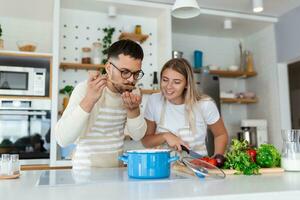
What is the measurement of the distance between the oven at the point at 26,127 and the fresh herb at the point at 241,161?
6.60 ft

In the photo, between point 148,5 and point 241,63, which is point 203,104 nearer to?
point 148,5

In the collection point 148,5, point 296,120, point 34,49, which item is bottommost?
point 296,120

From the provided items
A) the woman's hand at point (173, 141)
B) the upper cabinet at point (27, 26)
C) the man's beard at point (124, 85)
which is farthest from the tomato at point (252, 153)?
the upper cabinet at point (27, 26)

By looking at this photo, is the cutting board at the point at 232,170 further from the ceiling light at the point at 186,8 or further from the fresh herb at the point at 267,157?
the ceiling light at the point at 186,8

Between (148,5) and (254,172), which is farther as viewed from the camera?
(148,5)

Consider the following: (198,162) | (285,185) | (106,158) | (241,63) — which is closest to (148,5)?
(241,63)

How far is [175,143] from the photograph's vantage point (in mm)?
1445

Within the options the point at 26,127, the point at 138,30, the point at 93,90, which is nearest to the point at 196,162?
the point at 93,90

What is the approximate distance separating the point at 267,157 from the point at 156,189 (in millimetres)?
622

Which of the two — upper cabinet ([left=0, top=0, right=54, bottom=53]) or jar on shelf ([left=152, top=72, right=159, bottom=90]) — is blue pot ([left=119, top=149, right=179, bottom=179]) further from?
upper cabinet ([left=0, top=0, right=54, bottom=53])

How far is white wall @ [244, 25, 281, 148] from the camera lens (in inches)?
145

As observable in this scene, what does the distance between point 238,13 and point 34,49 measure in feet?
7.19

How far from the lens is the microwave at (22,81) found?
2770 mm

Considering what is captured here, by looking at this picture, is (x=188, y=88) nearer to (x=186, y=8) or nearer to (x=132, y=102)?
(x=132, y=102)
